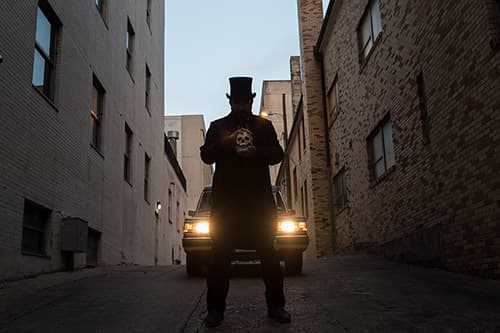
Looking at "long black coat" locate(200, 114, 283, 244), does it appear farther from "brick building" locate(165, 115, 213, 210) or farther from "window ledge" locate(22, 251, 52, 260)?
"brick building" locate(165, 115, 213, 210)

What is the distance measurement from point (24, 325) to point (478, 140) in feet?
21.6

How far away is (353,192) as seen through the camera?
16844 mm

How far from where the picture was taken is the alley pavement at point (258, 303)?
5.11 meters

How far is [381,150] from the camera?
14117 millimetres

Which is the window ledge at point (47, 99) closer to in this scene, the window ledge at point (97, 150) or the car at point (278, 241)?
the window ledge at point (97, 150)

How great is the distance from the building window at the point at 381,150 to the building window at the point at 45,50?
308 inches

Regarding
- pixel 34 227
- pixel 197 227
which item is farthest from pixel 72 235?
pixel 197 227

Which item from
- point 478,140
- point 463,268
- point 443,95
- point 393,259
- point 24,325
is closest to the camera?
point 24,325

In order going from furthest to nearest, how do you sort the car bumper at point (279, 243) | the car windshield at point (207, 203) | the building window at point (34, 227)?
1. the car windshield at point (207, 203)
2. the building window at point (34, 227)
3. the car bumper at point (279, 243)

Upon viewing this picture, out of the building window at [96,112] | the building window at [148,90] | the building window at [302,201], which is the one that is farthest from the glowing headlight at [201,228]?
the building window at [302,201]

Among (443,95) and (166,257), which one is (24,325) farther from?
(166,257)

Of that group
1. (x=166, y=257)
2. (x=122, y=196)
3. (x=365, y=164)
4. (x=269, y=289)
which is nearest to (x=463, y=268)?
(x=269, y=289)

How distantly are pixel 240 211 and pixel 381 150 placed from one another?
1023cm

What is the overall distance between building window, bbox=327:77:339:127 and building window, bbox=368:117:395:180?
15.3 ft
